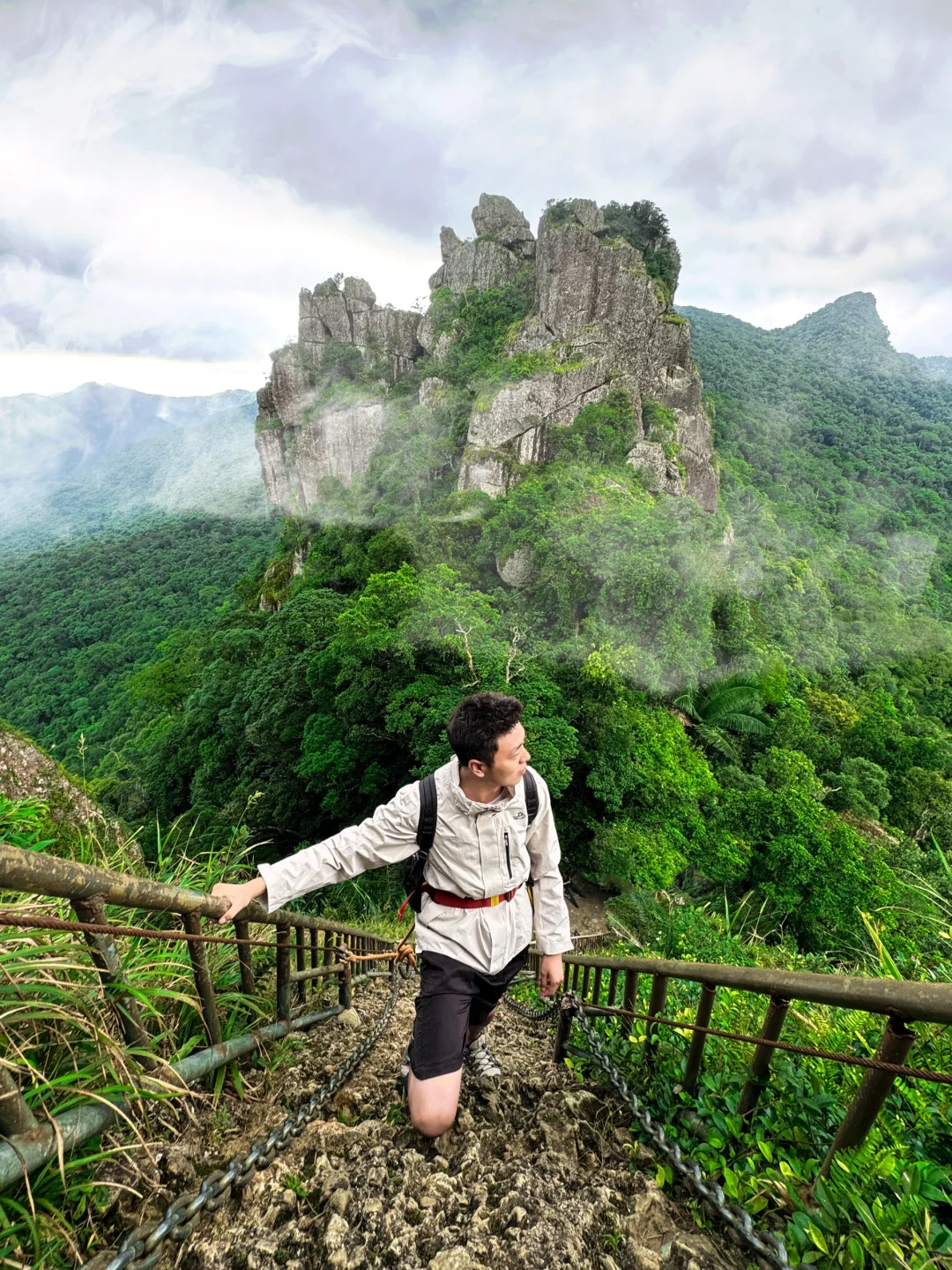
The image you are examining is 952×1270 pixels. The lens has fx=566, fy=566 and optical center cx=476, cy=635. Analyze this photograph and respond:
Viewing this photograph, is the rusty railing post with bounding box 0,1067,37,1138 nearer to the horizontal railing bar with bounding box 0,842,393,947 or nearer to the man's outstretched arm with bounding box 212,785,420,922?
the horizontal railing bar with bounding box 0,842,393,947

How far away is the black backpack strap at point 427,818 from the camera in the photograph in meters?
2.11

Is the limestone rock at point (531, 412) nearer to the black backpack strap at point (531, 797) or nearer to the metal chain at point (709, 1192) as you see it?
the black backpack strap at point (531, 797)

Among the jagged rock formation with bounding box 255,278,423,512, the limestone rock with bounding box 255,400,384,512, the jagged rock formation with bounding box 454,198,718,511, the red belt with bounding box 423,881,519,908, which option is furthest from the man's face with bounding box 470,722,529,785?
the jagged rock formation with bounding box 255,278,423,512

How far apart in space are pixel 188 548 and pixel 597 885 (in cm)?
5366

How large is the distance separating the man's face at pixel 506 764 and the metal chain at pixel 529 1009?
149 centimetres

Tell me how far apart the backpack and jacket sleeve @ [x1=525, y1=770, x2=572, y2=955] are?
37 millimetres

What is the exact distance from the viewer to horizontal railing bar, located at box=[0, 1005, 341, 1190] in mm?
1035

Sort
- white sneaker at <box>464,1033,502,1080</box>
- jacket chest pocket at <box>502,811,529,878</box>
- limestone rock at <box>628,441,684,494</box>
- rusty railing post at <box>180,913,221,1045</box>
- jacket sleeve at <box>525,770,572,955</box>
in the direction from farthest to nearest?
limestone rock at <box>628,441,684,494</box> → white sneaker at <box>464,1033,502,1080</box> → jacket sleeve at <box>525,770,572,955</box> → jacket chest pocket at <box>502,811,529,878</box> → rusty railing post at <box>180,913,221,1045</box>

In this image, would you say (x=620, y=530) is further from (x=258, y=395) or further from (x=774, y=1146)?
(x=258, y=395)

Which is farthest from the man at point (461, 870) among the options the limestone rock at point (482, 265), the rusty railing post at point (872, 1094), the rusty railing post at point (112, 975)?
the limestone rock at point (482, 265)

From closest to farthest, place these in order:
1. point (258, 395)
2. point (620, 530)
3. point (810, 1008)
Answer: point (810, 1008) < point (620, 530) < point (258, 395)

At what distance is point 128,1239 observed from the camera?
115cm

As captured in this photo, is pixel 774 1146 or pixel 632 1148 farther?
pixel 632 1148

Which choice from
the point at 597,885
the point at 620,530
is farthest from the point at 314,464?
the point at 597,885
